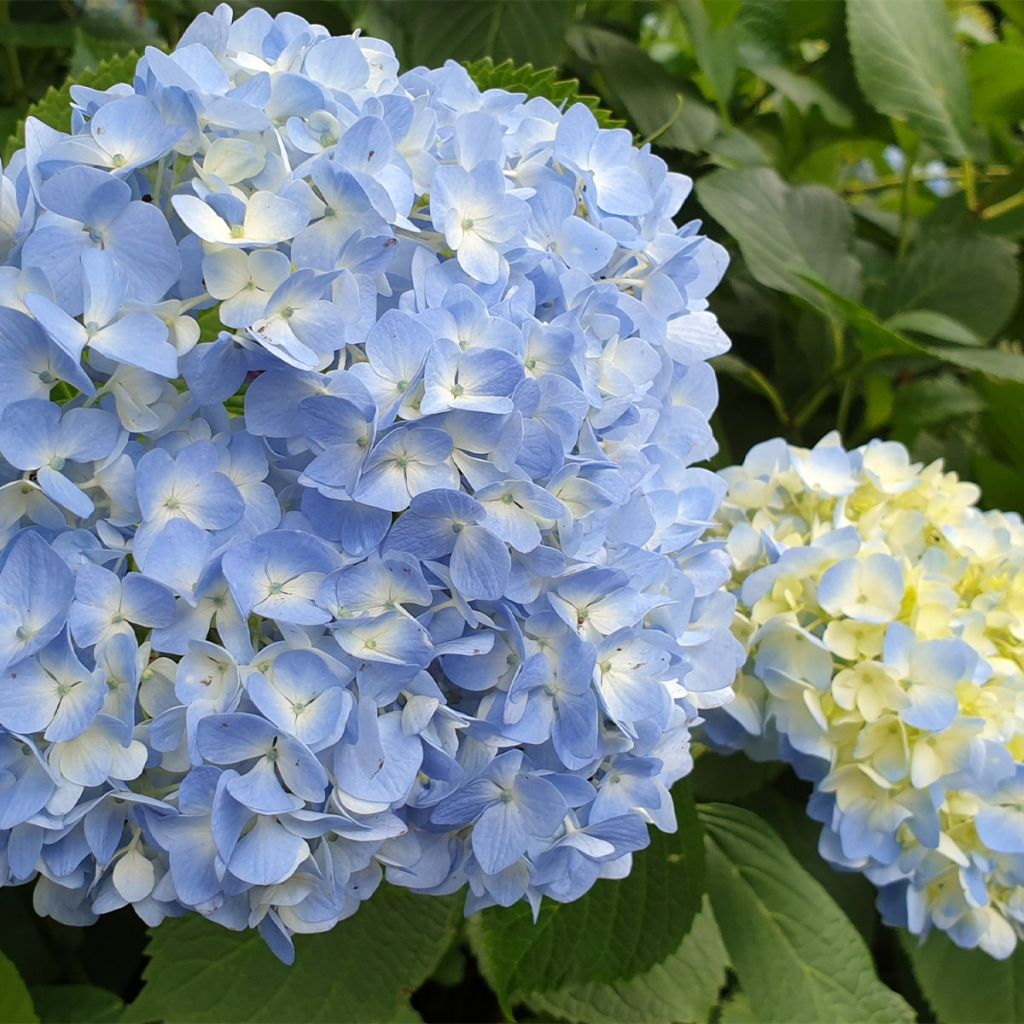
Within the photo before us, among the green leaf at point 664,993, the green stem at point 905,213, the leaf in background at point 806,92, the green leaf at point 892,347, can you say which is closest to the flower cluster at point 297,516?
the green leaf at point 664,993

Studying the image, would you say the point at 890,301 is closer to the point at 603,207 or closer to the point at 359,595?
the point at 603,207

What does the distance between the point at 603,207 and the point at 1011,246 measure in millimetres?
664

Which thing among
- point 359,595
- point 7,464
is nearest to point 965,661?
point 359,595

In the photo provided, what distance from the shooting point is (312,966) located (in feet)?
2.33

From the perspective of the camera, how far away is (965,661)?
2.36 ft

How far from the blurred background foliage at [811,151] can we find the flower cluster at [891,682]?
6.6 inches

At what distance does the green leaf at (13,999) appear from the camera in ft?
2.14

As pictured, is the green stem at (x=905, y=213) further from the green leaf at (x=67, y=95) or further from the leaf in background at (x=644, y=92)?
the green leaf at (x=67, y=95)

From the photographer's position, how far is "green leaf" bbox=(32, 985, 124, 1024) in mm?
748

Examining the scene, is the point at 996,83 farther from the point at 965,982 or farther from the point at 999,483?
the point at 965,982

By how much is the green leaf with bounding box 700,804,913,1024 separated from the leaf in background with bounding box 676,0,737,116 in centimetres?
60

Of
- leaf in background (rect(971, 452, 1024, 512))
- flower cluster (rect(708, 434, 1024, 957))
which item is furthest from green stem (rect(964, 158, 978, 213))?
flower cluster (rect(708, 434, 1024, 957))

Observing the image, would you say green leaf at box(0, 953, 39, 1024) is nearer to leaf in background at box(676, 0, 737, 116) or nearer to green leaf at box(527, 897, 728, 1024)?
green leaf at box(527, 897, 728, 1024)

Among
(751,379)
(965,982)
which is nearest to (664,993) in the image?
(965,982)
